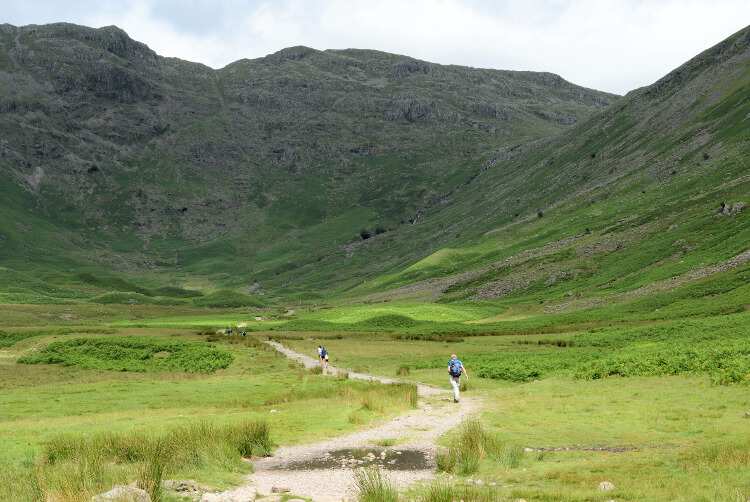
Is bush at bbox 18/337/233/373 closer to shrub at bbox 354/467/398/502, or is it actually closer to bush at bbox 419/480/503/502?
shrub at bbox 354/467/398/502

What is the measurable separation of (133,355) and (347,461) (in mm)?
55725

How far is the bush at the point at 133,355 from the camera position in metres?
64.6

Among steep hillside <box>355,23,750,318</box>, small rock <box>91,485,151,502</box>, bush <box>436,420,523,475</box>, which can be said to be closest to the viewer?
small rock <box>91,485,151,502</box>

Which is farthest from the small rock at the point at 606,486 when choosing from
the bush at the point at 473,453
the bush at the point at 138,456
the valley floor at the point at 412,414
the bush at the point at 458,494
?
the bush at the point at 138,456

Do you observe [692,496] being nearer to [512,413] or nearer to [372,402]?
[512,413]

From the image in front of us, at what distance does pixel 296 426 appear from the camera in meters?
30.0

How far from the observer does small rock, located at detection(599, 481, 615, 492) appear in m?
16.6

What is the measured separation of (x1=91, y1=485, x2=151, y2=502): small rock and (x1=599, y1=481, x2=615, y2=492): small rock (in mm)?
12300

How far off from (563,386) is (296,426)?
19.3m

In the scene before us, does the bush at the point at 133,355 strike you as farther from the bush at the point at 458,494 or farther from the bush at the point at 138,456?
the bush at the point at 458,494

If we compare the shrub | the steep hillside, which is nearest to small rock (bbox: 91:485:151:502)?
the shrub

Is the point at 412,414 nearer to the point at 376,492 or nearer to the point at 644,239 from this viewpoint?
the point at 376,492

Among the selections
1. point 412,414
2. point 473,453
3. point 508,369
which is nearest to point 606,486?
point 473,453

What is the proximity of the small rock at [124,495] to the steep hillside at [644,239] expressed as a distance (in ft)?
260
